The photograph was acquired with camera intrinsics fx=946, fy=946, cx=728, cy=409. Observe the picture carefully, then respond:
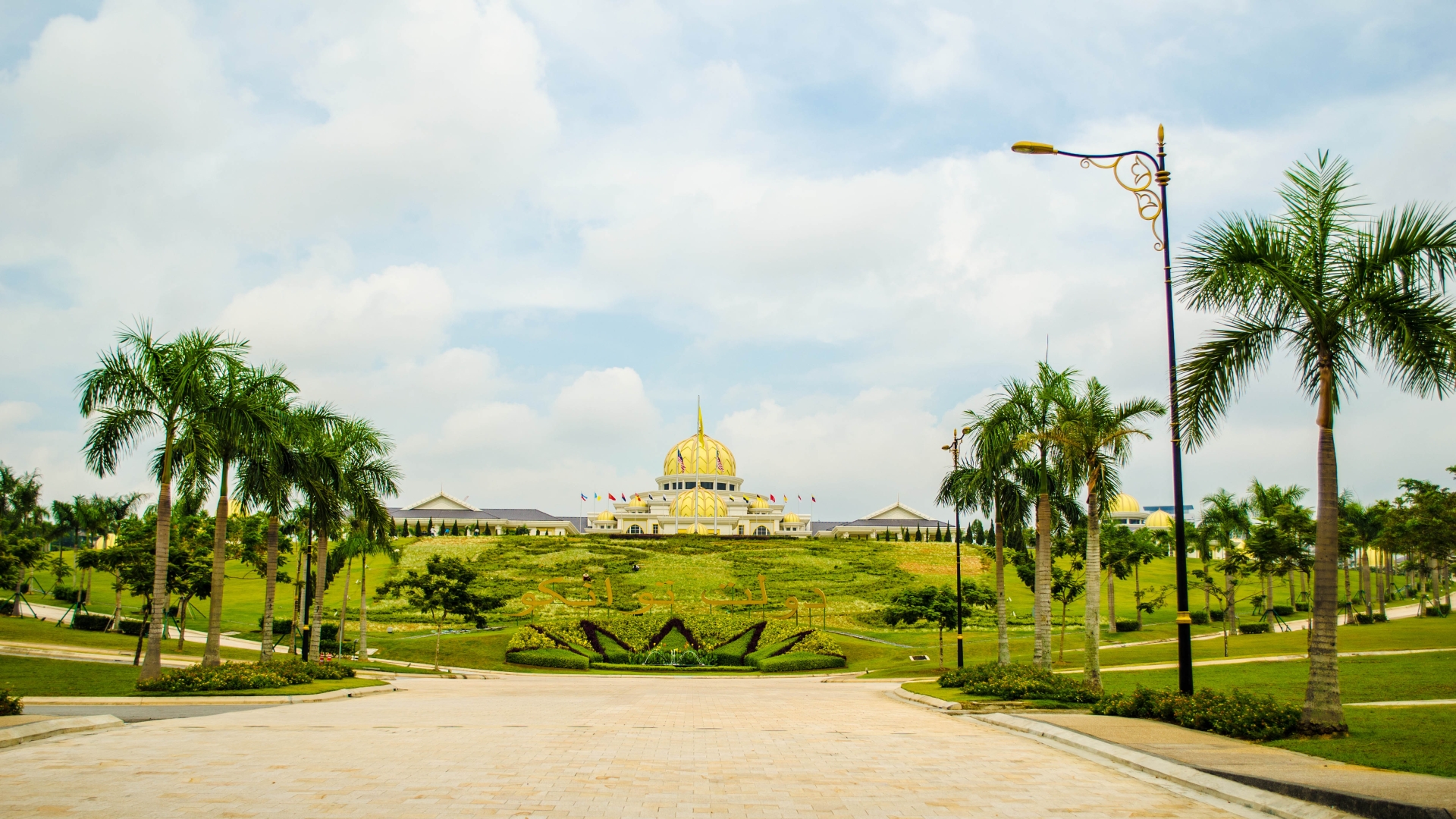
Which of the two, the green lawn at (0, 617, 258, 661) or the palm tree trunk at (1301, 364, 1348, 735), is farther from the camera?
the green lawn at (0, 617, 258, 661)

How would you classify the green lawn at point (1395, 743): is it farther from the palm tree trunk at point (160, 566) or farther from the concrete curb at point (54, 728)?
the palm tree trunk at point (160, 566)

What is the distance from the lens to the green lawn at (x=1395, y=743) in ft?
33.3

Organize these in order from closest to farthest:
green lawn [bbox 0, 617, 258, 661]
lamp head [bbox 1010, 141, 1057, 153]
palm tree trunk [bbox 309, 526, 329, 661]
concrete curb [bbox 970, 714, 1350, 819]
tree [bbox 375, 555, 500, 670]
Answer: concrete curb [bbox 970, 714, 1350, 819], lamp head [bbox 1010, 141, 1057, 153], palm tree trunk [bbox 309, 526, 329, 661], green lawn [bbox 0, 617, 258, 661], tree [bbox 375, 555, 500, 670]

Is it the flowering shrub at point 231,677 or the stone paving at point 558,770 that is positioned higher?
the stone paving at point 558,770

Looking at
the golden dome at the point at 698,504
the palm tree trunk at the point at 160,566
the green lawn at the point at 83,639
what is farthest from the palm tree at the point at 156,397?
the golden dome at the point at 698,504

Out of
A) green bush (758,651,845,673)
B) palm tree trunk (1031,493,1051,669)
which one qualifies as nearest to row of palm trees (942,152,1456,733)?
palm tree trunk (1031,493,1051,669)

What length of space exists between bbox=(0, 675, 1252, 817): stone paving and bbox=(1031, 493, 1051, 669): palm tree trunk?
4.82m

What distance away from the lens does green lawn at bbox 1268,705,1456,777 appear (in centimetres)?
1016

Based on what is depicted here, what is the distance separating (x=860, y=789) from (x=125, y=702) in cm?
1636

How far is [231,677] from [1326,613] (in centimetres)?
2128

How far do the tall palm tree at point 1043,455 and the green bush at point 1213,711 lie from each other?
493 centimetres

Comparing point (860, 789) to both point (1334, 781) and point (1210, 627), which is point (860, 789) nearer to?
point (1334, 781)

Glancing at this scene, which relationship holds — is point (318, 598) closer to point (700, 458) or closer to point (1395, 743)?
point (1395, 743)

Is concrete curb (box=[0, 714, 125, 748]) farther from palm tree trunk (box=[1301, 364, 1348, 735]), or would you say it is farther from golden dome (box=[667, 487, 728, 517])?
golden dome (box=[667, 487, 728, 517])
